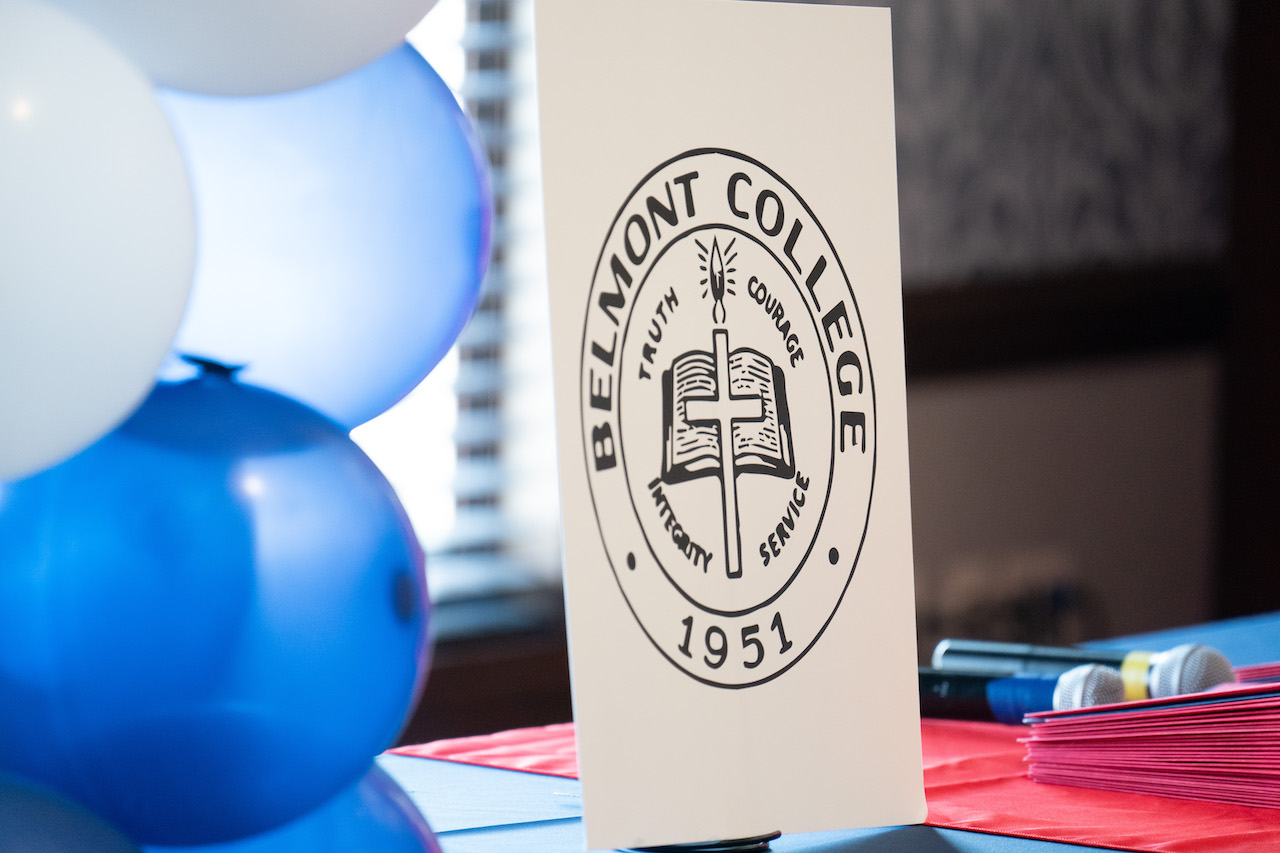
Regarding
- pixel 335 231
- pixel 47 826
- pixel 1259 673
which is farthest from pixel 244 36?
pixel 1259 673

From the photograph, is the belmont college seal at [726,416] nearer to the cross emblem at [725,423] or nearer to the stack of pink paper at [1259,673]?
the cross emblem at [725,423]

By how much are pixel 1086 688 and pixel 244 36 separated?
0.67m

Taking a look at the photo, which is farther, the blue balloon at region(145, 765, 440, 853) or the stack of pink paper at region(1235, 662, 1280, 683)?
the stack of pink paper at region(1235, 662, 1280, 683)

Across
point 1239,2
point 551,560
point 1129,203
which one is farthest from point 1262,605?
point 551,560

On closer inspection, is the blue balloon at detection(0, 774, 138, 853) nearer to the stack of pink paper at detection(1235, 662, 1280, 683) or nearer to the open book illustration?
the open book illustration

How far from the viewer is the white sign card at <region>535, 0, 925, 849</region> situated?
2.27 ft

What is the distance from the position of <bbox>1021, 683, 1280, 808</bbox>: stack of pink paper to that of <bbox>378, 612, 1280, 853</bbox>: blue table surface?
0.03 metres

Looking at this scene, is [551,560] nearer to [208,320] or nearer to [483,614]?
[483,614]

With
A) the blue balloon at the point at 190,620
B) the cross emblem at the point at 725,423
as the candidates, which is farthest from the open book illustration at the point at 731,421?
the blue balloon at the point at 190,620

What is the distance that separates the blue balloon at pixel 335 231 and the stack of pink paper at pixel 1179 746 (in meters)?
0.51

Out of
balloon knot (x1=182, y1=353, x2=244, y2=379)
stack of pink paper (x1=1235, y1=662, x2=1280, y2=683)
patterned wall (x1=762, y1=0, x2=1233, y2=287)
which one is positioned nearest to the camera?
balloon knot (x1=182, y1=353, x2=244, y2=379)

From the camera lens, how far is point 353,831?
0.81m

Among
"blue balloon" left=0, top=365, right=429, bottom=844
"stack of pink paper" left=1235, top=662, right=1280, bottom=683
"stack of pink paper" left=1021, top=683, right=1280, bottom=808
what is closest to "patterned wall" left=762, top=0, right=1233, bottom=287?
"stack of pink paper" left=1235, top=662, right=1280, bottom=683

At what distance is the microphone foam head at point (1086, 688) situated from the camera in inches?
35.7
